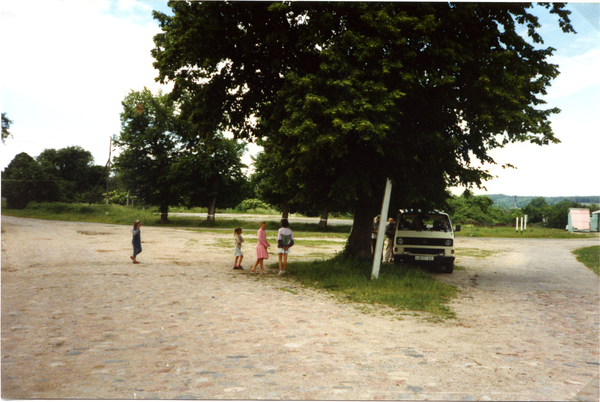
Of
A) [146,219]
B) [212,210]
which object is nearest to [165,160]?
[212,210]

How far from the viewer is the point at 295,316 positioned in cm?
776

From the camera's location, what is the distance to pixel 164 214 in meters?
43.0

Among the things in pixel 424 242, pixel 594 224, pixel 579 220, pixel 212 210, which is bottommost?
pixel 424 242

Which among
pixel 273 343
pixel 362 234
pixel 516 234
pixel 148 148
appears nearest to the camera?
pixel 273 343

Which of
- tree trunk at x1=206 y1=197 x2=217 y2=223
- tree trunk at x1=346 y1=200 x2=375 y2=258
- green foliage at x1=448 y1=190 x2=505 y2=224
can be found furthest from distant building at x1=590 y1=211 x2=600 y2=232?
tree trunk at x1=346 y1=200 x2=375 y2=258

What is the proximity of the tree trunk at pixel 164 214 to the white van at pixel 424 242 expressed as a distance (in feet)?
103

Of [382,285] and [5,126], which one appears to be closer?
[5,126]

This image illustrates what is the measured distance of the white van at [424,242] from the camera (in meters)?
15.1

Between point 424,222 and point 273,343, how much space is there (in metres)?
10.8

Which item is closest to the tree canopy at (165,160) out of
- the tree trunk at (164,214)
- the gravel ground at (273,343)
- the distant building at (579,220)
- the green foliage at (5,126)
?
the tree trunk at (164,214)

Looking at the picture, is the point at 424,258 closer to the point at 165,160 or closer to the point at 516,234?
the point at 165,160

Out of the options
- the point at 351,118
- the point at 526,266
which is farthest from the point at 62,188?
the point at 526,266

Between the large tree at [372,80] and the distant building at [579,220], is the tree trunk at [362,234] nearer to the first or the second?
the large tree at [372,80]

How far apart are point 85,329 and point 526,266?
708 inches
